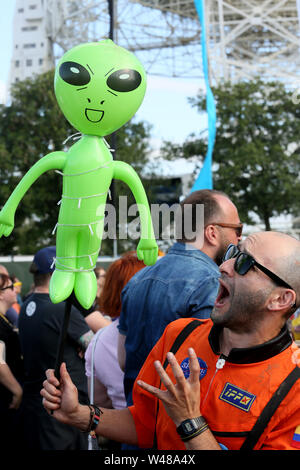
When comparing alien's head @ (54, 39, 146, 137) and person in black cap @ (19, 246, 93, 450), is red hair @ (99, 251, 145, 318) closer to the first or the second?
person in black cap @ (19, 246, 93, 450)

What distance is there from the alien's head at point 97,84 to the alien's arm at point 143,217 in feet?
0.57

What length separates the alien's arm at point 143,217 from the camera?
191 cm

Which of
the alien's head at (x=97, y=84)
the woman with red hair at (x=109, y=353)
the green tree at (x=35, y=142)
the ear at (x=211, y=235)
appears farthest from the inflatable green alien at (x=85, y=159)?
the green tree at (x=35, y=142)

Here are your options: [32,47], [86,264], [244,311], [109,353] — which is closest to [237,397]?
[244,311]

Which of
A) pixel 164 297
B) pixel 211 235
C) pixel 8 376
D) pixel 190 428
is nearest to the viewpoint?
pixel 190 428

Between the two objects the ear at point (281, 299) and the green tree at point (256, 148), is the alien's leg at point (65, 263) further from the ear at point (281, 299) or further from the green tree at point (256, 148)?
the green tree at point (256, 148)

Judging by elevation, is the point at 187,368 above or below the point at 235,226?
below

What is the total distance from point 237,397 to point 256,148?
20.6 metres

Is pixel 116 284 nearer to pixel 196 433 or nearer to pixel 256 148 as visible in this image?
pixel 196 433

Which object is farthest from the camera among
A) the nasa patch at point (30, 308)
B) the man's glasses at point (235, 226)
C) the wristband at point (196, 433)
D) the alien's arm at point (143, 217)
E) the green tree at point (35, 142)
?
the green tree at point (35, 142)

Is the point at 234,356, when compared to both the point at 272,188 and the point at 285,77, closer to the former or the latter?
the point at 272,188

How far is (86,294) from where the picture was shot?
1.82 meters

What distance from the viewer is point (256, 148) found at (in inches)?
842
